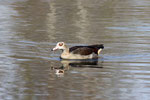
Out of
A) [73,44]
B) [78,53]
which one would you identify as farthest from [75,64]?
[73,44]

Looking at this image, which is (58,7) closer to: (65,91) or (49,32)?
(49,32)

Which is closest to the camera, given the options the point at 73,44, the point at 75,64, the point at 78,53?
the point at 75,64

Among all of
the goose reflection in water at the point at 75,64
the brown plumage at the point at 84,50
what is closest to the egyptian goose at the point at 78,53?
the brown plumage at the point at 84,50

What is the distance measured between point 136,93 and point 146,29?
1121 cm

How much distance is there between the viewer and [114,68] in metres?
16.6

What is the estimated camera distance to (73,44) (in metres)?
21.1

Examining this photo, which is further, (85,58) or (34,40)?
(34,40)

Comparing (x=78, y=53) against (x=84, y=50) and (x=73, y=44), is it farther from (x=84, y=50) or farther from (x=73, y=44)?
A: (x=73, y=44)

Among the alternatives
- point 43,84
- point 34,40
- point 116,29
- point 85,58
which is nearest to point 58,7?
point 116,29

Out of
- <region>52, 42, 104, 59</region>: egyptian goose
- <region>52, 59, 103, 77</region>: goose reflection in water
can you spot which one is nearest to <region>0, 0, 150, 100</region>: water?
<region>52, 59, 103, 77</region>: goose reflection in water

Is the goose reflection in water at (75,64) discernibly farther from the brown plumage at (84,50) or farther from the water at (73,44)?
the brown plumage at (84,50)

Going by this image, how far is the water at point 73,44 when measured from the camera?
13.6 metres

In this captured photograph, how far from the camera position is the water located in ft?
44.5

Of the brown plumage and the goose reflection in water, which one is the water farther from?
the brown plumage
